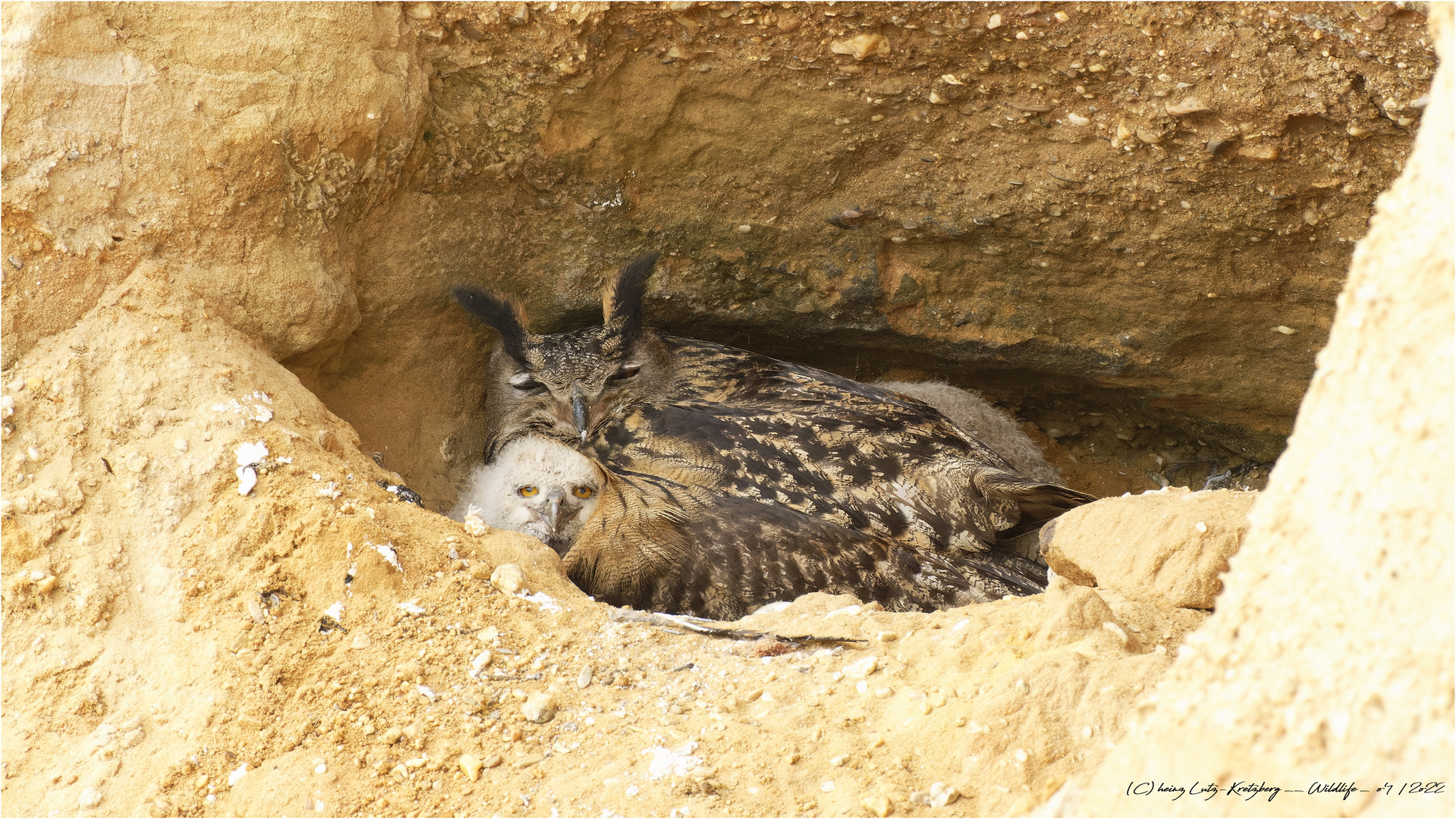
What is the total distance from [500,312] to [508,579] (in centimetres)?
171

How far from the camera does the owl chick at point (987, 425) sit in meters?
4.34

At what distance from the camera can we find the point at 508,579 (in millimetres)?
2326

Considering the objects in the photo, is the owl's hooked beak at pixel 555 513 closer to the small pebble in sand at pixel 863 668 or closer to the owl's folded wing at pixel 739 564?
the owl's folded wing at pixel 739 564

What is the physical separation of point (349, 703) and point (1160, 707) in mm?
1541

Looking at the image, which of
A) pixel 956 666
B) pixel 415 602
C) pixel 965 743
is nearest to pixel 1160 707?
pixel 965 743

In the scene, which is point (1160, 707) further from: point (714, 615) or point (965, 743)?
point (714, 615)

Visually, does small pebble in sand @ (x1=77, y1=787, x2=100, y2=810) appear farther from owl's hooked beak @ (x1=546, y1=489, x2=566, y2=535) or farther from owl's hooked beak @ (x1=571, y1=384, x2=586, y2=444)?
owl's hooked beak @ (x1=571, y1=384, x2=586, y2=444)

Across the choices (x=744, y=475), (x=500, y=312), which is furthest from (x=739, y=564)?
(x=500, y=312)

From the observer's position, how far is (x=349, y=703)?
189 cm

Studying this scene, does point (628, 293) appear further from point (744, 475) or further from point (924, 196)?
point (924, 196)

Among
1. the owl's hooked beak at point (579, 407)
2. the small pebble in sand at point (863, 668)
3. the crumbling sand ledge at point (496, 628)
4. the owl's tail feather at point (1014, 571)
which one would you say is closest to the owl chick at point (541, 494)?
the owl's hooked beak at point (579, 407)

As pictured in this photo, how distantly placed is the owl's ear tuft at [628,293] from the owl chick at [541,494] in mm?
580

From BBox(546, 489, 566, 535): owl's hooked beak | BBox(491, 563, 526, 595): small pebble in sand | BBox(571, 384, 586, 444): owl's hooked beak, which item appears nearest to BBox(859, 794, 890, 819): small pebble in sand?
BBox(491, 563, 526, 595): small pebble in sand

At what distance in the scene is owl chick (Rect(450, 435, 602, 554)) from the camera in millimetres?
3508
